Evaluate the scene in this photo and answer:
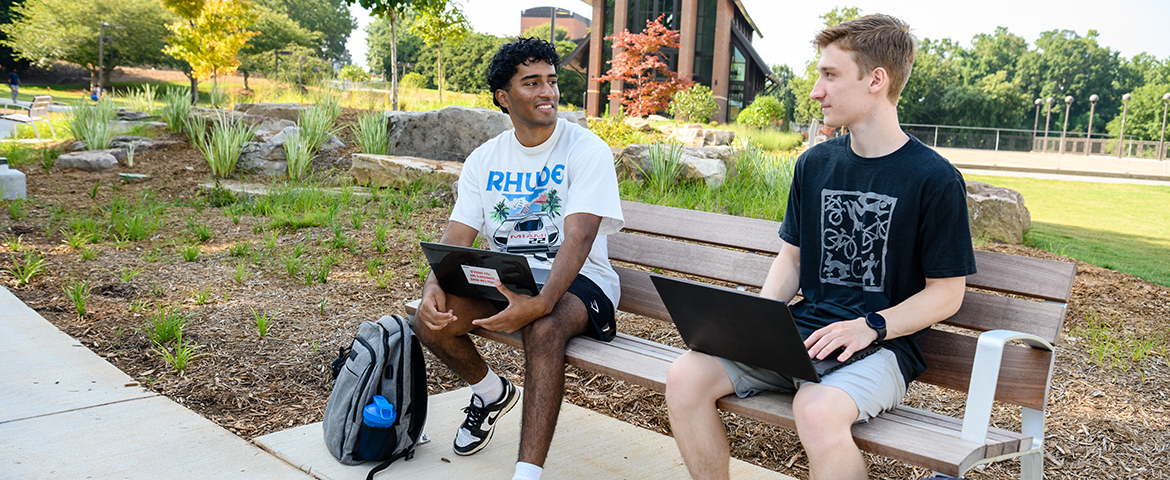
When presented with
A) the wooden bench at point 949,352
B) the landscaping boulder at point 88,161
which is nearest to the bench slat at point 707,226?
the wooden bench at point 949,352

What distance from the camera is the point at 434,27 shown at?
16.2 m

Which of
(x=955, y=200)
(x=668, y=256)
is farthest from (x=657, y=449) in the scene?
(x=955, y=200)

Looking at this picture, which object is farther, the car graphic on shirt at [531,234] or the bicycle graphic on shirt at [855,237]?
the car graphic on shirt at [531,234]

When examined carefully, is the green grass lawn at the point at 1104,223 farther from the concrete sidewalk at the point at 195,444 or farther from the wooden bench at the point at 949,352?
the concrete sidewalk at the point at 195,444

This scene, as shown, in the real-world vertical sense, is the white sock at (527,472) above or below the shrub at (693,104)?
below

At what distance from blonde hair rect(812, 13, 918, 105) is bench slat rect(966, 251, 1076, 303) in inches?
26.8

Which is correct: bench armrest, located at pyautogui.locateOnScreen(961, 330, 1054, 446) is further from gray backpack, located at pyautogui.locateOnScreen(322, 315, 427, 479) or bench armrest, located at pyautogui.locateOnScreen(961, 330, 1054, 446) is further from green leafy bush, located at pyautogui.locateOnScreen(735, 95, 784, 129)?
green leafy bush, located at pyautogui.locateOnScreen(735, 95, 784, 129)

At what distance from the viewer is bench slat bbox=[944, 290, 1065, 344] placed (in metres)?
2.21

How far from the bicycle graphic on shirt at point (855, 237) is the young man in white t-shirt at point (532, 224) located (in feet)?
2.59

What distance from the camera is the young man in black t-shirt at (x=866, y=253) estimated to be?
2031 millimetres

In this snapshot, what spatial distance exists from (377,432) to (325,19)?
80460mm

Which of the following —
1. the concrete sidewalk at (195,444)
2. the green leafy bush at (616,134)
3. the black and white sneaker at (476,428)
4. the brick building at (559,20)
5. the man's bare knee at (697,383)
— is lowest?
the concrete sidewalk at (195,444)

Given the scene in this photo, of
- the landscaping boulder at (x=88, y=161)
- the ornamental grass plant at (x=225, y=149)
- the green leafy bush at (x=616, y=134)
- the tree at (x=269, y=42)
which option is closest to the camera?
the ornamental grass plant at (x=225, y=149)

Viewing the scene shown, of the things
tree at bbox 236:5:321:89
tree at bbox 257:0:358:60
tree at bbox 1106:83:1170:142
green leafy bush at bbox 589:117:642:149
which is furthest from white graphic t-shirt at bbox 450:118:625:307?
tree at bbox 257:0:358:60
